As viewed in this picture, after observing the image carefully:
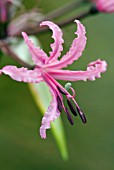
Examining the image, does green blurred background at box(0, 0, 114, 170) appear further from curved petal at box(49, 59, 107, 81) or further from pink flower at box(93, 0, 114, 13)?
curved petal at box(49, 59, 107, 81)

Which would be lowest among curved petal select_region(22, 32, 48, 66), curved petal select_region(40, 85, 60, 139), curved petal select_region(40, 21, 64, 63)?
curved petal select_region(40, 85, 60, 139)

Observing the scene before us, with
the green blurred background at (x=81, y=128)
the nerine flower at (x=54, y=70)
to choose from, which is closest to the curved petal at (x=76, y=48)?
the nerine flower at (x=54, y=70)

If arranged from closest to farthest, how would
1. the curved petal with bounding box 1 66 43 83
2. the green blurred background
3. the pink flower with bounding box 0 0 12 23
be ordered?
the curved petal with bounding box 1 66 43 83
the pink flower with bounding box 0 0 12 23
the green blurred background

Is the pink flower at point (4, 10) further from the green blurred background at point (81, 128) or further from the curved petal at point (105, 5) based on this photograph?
the green blurred background at point (81, 128)

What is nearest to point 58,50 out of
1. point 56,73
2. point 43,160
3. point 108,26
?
point 56,73

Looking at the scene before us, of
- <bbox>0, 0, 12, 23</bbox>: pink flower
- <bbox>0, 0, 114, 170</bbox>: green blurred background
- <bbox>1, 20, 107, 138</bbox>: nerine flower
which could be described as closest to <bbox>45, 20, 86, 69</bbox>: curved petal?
<bbox>1, 20, 107, 138</bbox>: nerine flower

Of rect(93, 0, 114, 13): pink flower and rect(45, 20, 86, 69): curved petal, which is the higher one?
rect(93, 0, 114, 13): pink flower
